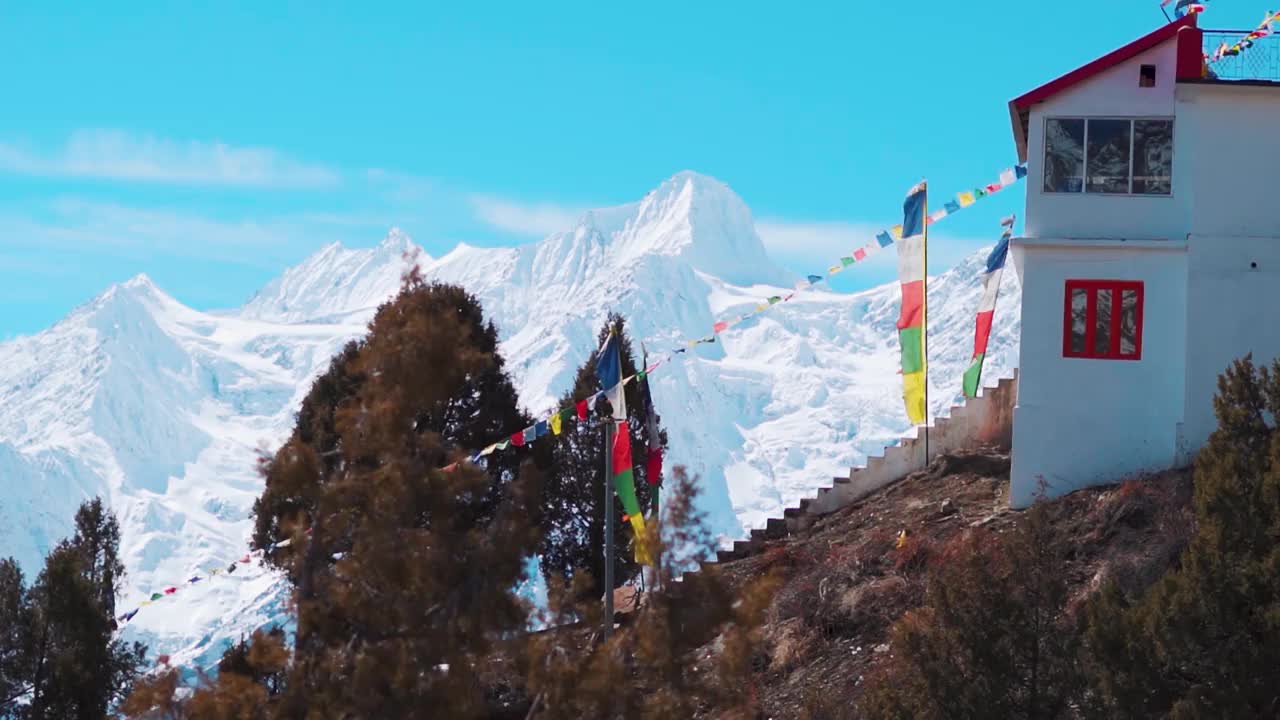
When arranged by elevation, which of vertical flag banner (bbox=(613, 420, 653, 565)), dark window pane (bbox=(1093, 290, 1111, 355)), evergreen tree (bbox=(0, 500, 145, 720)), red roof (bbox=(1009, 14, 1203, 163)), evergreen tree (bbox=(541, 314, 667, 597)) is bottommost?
evergreen tree (bbox=(0, 500, 145, 720))

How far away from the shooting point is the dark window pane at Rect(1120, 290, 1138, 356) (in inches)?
1252

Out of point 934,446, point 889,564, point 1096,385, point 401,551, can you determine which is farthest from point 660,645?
point 934,446

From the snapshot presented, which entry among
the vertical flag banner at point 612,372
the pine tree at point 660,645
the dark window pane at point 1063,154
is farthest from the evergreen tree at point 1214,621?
the vertical flag banner at point 612,372

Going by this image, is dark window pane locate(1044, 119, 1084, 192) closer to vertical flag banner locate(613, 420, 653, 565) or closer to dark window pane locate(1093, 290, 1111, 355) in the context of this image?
dark window pane locate(1093, 290, 1111, 355)

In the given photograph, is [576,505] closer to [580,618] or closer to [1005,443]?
[1005,443]

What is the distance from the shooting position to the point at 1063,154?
32438 mm

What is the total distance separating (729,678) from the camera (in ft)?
55.6

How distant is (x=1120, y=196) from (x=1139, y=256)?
1.05 metres

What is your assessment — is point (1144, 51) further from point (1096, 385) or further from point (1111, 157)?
point (1096, 385)

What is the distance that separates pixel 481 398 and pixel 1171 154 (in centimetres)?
1522

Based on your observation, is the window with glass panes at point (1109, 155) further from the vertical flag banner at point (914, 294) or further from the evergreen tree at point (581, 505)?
the evergreen tree at point (581, 505)

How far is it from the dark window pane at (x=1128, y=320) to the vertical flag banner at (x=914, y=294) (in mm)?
4294

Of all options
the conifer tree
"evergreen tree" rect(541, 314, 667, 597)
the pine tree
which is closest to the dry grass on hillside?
"evergreen tree" rect(541, 314, 667, 597)

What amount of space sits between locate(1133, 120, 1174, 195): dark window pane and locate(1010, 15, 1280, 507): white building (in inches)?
0.9
